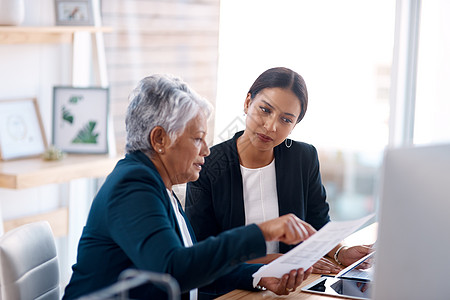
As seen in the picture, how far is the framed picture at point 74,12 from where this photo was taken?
3203 mm

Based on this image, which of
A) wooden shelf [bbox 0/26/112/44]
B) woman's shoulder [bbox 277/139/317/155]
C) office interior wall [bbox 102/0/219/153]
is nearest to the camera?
woman's shoulder [bbox 277/139/317/155]

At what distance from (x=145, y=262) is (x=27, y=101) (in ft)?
6.87

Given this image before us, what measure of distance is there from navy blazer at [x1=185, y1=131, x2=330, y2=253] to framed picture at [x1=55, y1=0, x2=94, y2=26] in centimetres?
153

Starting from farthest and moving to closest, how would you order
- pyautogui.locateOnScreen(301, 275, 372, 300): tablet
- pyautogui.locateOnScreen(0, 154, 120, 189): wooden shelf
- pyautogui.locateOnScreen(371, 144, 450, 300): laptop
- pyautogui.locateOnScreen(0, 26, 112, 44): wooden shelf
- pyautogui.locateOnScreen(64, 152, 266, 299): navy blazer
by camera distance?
pyautogui.locateOnScreen(0, 26, 112, 44): wooden shelf → pyautogui.locateOnScreen(0, 154, 120, 189): wooden shelf → pyautogui.locateOnScreen(301, 275, 372, 300): tablet → pyautogui.locateOnScreen(64, 152, 266, 299): navy blazer → pyautogui.locateOnScreen(371, 144, 450, 300): laptop

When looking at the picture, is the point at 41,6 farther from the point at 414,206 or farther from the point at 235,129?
the point at 414,206

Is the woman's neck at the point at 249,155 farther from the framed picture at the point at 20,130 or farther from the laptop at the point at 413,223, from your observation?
the framed picture at the point at 20,130

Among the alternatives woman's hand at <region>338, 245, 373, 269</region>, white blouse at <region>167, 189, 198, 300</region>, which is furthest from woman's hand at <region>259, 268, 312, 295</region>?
woman's hand at <region>338, 245, 373, 269</region>

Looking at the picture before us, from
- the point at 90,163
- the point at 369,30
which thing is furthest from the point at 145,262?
the point at 369,30

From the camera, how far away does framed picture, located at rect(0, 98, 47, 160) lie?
2938 millimetres

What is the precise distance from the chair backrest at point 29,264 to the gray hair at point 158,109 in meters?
0.40

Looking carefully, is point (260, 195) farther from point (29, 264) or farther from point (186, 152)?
point (29, 264)

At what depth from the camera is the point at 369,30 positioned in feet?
9.59

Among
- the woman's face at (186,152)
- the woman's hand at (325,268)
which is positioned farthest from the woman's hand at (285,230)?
the woman's hand at (325,268)

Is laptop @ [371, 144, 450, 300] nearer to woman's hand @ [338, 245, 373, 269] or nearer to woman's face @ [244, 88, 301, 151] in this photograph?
woman's hand @ [338, 245, 373, 269]
